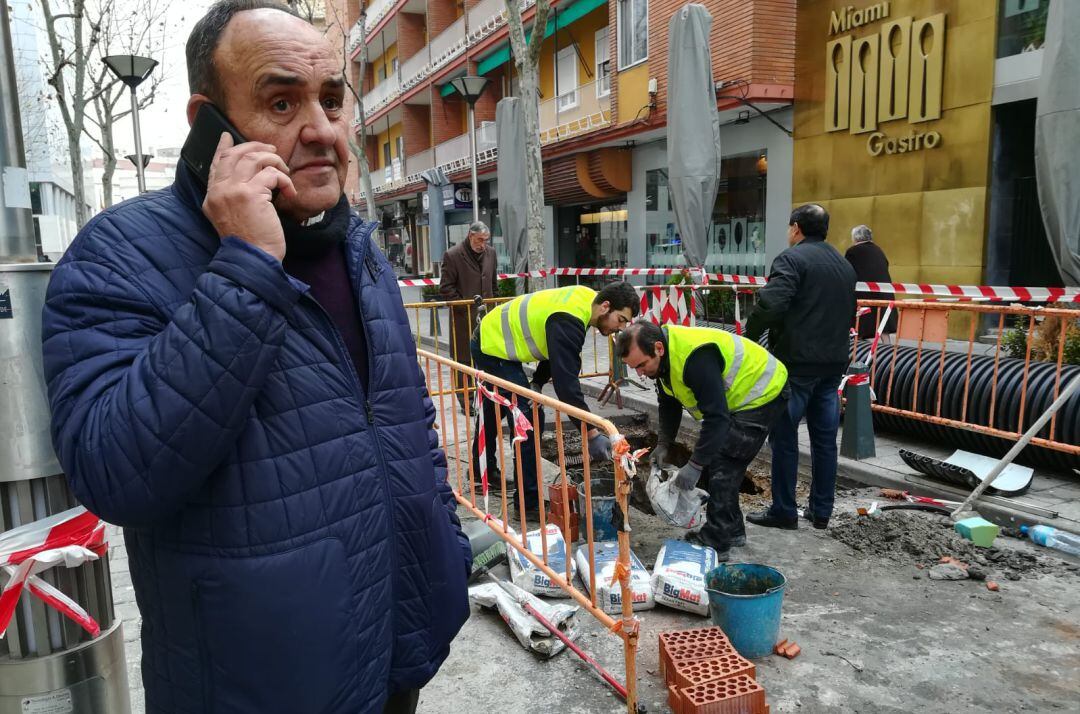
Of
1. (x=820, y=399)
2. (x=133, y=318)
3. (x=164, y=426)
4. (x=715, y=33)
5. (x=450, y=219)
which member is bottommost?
(x=820, y=399)

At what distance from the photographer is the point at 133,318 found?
117 centimetres

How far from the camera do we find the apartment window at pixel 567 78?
19.4 metres

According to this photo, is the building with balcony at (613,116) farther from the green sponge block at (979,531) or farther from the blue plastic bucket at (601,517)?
the blue plastic bucket at (601,517)

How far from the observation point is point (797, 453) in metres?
5.04

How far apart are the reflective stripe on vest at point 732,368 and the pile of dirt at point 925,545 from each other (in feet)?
3.64

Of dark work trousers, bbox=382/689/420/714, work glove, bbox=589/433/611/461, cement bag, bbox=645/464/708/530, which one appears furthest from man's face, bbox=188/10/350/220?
cement bag, bbox=645/464/708/530

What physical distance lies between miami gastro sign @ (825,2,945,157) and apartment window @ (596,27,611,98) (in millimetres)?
6251

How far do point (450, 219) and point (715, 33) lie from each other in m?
18.2

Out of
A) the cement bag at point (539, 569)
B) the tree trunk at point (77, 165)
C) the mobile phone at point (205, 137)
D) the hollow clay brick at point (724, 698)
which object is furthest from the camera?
the tree trunk at point (77, 165)

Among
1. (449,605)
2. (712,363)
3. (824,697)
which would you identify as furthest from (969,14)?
(449,605)

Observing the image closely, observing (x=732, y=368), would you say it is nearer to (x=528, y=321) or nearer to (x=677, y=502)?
(x=677, y=502)

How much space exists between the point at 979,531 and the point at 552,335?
2.91m

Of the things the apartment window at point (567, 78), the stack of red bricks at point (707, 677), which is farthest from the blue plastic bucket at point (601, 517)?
the apartment window at point (567, 78)

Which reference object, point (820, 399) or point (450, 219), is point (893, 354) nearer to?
point (820, 399)
